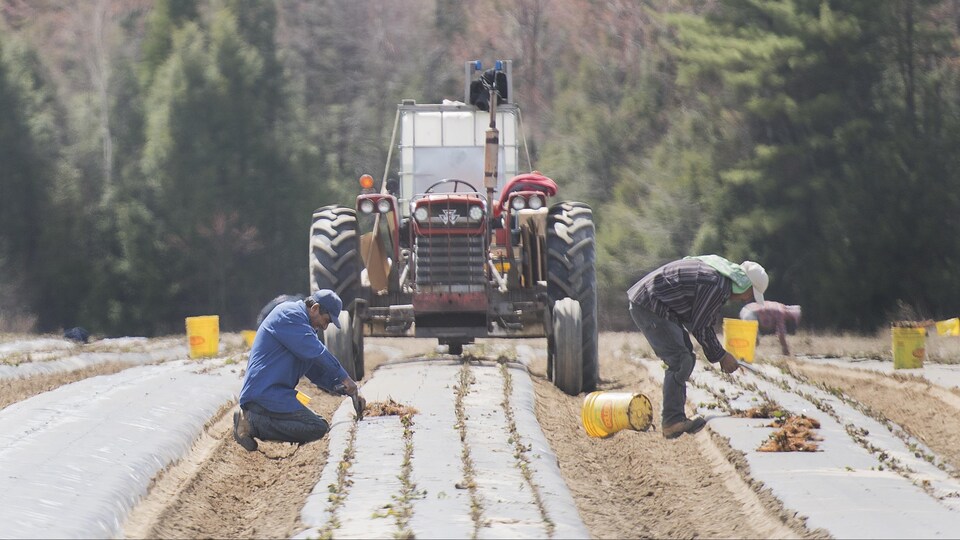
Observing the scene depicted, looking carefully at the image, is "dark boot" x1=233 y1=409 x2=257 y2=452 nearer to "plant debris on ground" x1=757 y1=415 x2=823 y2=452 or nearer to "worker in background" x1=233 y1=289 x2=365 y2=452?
"worker in background" x1=233 y1=289 x2=365 y2=452

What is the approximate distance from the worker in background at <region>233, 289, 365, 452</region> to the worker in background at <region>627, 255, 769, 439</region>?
2317 mm

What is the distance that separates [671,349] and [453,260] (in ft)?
11.4

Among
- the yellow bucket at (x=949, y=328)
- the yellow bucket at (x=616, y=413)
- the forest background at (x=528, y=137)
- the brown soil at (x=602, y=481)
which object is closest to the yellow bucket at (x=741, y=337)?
the brown soil at (x=602, y=481)

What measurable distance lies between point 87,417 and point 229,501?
2.03 m

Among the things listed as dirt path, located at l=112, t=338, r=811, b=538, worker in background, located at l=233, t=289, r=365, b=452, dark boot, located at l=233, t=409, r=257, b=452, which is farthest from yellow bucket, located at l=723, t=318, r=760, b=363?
dark boot, located at l=233, t=409, r=257, b=452

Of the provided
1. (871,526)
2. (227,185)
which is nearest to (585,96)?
(227,185)

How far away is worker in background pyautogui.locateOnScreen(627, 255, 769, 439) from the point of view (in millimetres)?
10453

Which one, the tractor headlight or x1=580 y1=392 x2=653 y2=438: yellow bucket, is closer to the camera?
x1=580 y1=392 x2=653 y2=438: yellow bucket

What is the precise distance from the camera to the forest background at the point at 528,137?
95.9 feet

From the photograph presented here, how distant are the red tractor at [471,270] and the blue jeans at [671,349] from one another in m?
2.51

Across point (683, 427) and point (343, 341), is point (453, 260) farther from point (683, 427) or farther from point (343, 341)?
point (683, 427)

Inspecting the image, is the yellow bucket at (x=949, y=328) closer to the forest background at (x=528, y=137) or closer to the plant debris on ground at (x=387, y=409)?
the forest background at (x=528, y=137)

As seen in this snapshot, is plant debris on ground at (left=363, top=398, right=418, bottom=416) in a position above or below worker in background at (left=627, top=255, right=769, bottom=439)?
below

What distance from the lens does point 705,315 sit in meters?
10.5
